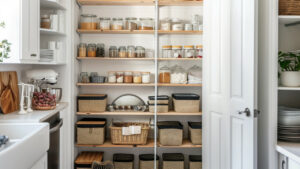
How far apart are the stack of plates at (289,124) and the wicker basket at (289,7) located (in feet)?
2.62

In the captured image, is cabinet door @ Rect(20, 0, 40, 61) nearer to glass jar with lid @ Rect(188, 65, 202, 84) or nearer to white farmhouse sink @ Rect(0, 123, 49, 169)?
white farmhouse sink @ Rect(0, 123, 49, 169)

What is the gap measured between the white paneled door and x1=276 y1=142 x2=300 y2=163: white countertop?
191mm

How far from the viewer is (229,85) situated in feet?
8.77

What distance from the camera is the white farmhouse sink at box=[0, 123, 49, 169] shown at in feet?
4.25

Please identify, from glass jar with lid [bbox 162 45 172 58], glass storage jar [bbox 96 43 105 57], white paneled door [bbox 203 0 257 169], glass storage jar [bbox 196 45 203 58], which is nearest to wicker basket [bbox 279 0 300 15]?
white paneled door [bbox 203 0 257 169]

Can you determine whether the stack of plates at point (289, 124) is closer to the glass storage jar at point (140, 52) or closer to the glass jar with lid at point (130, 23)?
the glass storage jar at point (140, 52)

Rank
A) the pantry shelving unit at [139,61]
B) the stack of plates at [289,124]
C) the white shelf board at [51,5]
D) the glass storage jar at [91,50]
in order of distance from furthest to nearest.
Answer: the pantry shelving unit at [139,61] → the glass storage jar at [91,50] → the white shelf board at [51,5] → the stack of plates at [289,124]

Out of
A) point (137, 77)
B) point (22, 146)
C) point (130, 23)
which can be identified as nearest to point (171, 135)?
point (137, 77)

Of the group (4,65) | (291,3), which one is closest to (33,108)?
(4,65)

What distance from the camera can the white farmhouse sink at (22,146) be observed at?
1.30 meters

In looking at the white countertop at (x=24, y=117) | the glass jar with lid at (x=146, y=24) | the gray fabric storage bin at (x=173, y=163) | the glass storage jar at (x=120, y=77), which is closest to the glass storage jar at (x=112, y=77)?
the glass storage jar at (x=120, y=77)

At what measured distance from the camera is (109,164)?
3365 mm

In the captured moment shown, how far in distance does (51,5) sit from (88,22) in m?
0.56

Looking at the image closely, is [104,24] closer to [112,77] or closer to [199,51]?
[112,77]
